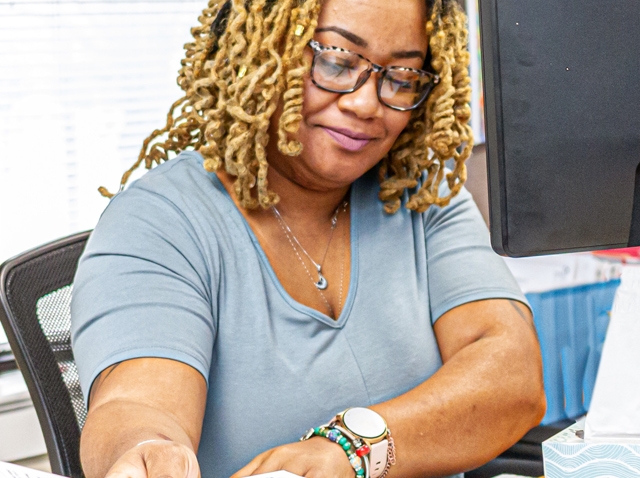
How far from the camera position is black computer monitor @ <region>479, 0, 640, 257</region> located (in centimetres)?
67

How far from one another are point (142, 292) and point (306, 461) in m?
0.29

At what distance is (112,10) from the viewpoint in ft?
6.50

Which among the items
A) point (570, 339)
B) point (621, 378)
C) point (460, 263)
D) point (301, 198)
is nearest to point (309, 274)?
point (301, 198)

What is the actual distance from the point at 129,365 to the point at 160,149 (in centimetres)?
63

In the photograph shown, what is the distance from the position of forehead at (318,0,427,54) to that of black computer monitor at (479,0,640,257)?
437 mm

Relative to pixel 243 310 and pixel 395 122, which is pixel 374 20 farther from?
pixel 243 310

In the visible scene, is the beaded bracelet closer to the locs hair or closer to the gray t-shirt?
the gray t-shirt

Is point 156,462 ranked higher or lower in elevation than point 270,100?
lower

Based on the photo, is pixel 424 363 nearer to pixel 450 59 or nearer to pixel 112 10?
pixel 450 59

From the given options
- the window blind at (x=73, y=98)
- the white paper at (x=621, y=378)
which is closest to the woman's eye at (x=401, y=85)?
the white paper at (x=621, y=378)

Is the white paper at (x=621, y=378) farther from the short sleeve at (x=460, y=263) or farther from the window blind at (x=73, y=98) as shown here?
the window blind at (x=73, y=98)

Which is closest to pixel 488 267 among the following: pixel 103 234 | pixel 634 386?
pixel 634 386

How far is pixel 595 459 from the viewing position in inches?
29.0

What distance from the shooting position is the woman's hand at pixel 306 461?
34.7 inches
